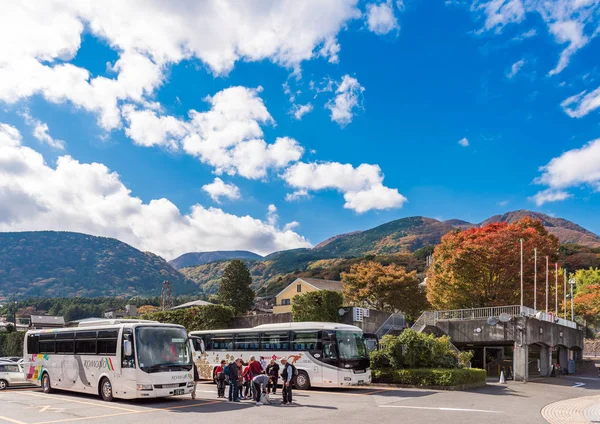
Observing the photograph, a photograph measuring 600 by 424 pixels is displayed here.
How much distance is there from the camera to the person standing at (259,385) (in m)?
18.2

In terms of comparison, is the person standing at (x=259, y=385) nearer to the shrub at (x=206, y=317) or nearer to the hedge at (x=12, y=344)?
the shrub at (x=206, y=317)

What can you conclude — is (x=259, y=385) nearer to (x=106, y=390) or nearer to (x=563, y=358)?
(x=106, y=390)

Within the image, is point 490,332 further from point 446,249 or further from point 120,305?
point 120,305

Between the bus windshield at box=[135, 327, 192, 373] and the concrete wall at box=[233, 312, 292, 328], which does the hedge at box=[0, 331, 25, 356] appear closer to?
the concrete wall at box=[233, 312, 292, 328]

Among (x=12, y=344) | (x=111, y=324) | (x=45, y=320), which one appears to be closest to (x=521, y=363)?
(x=111, y=324)

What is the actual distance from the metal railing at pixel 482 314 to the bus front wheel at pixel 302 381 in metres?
14.7

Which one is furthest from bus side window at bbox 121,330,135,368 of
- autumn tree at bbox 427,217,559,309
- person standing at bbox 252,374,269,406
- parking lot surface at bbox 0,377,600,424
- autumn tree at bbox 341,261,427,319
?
autumn tree at bbox 341,261,427,319

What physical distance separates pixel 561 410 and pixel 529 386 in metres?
11.2

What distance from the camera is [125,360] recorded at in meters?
17.7

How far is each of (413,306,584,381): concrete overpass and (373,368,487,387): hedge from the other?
7.59 meters

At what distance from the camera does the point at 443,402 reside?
18578 millimetres

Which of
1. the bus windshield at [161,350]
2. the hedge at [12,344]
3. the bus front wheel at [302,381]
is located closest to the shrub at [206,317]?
the bus front wheel at [302,381]

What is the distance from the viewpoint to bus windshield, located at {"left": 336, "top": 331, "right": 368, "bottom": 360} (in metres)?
23.0

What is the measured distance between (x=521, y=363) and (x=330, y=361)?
1571cm
